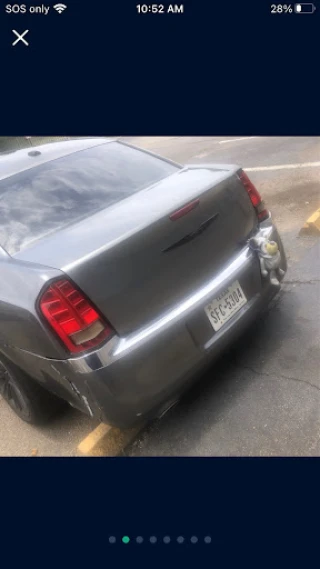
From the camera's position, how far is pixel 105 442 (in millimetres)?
2537

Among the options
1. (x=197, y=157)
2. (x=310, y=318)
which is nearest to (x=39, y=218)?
(x=310, y=318)

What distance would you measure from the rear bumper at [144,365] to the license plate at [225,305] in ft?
0.11

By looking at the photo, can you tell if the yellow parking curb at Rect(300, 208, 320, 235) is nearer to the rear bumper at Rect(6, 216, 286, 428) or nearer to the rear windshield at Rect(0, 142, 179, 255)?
the rear windshield at Rect(0, 142, 179, 255)

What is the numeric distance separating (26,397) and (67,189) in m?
1.28

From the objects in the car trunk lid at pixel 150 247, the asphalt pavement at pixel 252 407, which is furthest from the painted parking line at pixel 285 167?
the car trunk lid at pixel 150 247

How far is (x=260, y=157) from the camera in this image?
24.5 feet

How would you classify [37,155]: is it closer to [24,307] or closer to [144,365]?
[24,307]

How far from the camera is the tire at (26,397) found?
8.43 feet

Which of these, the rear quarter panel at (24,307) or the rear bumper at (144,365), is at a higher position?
the rear quarter panel at (24,307)

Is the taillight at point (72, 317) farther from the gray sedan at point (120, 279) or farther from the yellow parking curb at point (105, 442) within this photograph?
the yellow parking curb at point (105, 442)

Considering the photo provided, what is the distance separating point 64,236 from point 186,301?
0.71 meters

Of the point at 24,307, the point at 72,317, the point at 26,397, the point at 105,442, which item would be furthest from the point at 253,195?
the point at 26,397
